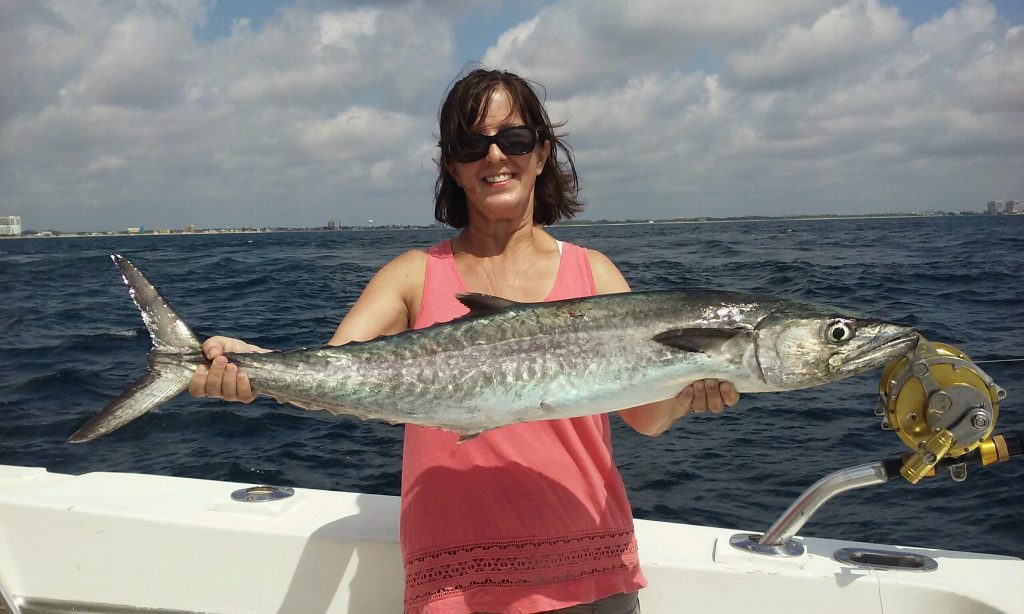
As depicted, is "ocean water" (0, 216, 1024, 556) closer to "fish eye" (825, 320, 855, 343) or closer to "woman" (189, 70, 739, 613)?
"fish eye" (825, 320, 855, 343)

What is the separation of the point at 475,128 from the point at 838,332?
56.2 inches

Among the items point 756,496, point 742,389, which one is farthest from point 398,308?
point 756,496

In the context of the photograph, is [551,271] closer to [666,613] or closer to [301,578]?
[666,613]

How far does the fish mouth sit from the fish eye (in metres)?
0.05

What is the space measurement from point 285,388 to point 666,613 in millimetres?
1818

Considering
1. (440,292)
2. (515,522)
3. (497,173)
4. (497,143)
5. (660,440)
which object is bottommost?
(660,440)

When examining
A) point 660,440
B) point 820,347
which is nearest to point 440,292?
point 820,347

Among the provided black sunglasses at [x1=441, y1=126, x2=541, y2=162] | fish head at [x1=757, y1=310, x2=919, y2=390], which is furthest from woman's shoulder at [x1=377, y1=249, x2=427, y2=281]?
fish head at [x1=757, y1=310, x2=919, y2=390]

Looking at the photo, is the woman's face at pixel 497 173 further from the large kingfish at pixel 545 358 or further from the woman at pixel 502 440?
the large kingfish at pixel 545 358

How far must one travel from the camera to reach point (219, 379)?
2.60m

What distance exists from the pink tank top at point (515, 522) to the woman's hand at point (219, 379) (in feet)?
2.13

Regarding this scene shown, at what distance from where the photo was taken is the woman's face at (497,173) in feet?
8.75

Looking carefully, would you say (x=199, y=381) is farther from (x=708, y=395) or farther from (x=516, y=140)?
(x=708, y=395)

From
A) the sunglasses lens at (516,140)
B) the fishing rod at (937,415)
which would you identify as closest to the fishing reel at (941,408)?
the fishing rod at (937,415)
